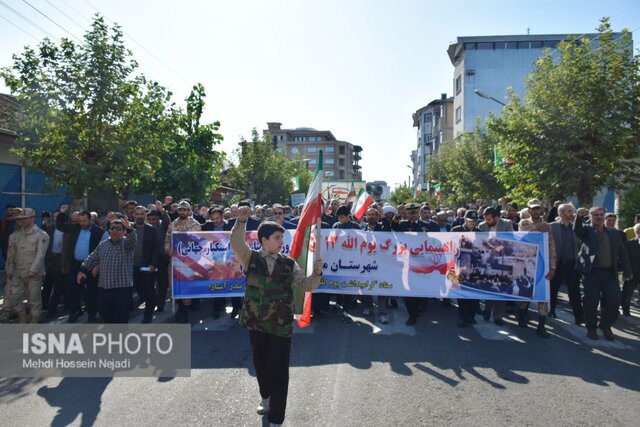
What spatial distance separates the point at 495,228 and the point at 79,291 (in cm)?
743

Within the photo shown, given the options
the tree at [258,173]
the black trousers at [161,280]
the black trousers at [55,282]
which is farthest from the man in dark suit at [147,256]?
the tree at [258,173]

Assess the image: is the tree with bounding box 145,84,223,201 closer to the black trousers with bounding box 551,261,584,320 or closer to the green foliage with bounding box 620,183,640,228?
the black trousers with bounding box 551,261,584,320

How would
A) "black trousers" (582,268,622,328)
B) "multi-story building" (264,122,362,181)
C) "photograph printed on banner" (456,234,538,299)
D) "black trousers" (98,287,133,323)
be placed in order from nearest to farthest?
"black trousers" (98,287,133,323)
"black trousers" (582,268,622,328)
"photograph printed on banner" (456,234,538,299)
"multi-story building" (264,122,362,181)

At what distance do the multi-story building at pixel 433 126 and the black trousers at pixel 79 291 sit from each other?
49334 millimetres

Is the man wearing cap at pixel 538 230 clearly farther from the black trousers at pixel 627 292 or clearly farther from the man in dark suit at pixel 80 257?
the man in dark suit at pixel 80 257

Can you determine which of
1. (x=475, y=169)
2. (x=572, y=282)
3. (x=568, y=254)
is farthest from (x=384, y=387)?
(x=475, y=169)

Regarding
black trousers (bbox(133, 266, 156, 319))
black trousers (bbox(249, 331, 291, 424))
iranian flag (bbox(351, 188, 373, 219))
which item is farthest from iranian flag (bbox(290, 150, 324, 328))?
iranian flag (bbox(351, 188, 373, 219))

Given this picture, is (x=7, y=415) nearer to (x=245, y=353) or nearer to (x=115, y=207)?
(x=245, y=353)

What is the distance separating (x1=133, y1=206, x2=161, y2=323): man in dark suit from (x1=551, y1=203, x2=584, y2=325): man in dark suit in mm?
6878

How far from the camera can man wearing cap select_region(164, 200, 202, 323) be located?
27.9ft

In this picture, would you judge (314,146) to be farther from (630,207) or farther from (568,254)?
(568,254)

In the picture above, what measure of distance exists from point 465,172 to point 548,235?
21268 millimetres

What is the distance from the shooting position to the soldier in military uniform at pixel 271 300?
14.3 ft

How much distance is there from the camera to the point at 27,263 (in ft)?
26.3
